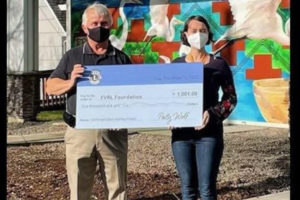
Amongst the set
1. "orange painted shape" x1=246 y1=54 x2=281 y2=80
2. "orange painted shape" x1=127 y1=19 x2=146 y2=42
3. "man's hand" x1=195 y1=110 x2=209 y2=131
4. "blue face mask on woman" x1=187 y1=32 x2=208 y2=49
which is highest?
"orange painted shape" x1=127 y1=19 x2=146 y2=42

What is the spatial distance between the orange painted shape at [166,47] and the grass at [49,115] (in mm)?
2979

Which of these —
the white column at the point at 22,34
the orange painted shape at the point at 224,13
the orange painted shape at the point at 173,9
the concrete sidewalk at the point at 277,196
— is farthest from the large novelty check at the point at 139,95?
the white column at the point at 22,34

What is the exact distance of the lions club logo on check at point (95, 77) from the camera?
14.5ft

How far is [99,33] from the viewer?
4301 millimetres

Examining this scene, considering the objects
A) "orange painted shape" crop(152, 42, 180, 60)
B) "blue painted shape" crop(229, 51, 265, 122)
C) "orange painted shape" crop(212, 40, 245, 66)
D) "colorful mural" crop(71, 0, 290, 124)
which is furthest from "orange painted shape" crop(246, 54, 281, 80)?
"orange painted shape" crop(152, 42, 180, 60)

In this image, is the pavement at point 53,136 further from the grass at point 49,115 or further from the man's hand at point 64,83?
the man's hand at point 64,83

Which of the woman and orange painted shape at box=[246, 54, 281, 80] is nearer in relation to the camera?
the woman

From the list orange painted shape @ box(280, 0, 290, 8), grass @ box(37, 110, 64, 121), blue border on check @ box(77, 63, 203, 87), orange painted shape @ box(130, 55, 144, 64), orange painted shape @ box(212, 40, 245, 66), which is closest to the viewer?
blue border on check @ box(77, 63, 203, 87)

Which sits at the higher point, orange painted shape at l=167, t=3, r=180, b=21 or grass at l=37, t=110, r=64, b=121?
orange painted shape at l=167, t=3, r=180, b=21

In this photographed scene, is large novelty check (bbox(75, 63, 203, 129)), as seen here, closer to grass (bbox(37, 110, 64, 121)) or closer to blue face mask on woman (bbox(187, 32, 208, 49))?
blue face mask on woman (bbox(187, 32, 208, 49))

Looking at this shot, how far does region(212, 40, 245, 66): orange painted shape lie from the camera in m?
12.7

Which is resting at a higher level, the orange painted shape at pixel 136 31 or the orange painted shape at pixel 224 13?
the orange painted shape at pixel 224 13
